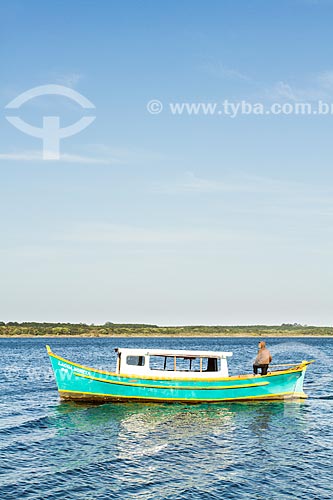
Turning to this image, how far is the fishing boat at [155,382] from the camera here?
1323 inches

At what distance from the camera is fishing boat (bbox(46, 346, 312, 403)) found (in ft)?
110

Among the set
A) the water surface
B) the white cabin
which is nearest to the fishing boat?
the white cabin

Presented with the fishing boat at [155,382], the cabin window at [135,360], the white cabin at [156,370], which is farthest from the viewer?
the cabin window at [135,360]

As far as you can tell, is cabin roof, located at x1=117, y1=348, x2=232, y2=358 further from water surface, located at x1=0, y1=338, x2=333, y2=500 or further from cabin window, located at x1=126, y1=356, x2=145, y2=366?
water surface, located at x1=0, y1=338, x2=333, y2=500

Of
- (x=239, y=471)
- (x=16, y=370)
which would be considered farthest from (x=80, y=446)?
(x=16, y=370)

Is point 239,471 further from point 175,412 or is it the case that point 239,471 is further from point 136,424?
point 175,412

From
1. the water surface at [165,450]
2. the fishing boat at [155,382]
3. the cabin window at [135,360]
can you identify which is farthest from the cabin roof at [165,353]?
the water surface at [165,450]

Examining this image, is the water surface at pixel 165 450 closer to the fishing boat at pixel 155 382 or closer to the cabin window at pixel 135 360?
the fishing boat at pixel 155 382

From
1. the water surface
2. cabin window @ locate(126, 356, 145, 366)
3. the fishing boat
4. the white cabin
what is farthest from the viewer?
cabin window @ locate(126, 356, 145, 366)

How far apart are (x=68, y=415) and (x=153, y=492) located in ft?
45.5

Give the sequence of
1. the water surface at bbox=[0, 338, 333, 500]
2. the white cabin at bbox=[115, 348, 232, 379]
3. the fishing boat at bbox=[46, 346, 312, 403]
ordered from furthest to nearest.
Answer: the white cabin at bbox=[115, 348, 232, 379], the fishing boat at bbox=[46, 346, 312, 403], the water surface at bbox=[0, 338, 333, 500]

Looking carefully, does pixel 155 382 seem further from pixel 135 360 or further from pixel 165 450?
pixel 165 450

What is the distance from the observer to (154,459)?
22766 mm

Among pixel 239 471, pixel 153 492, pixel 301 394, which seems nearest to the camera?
pixel 153 492
